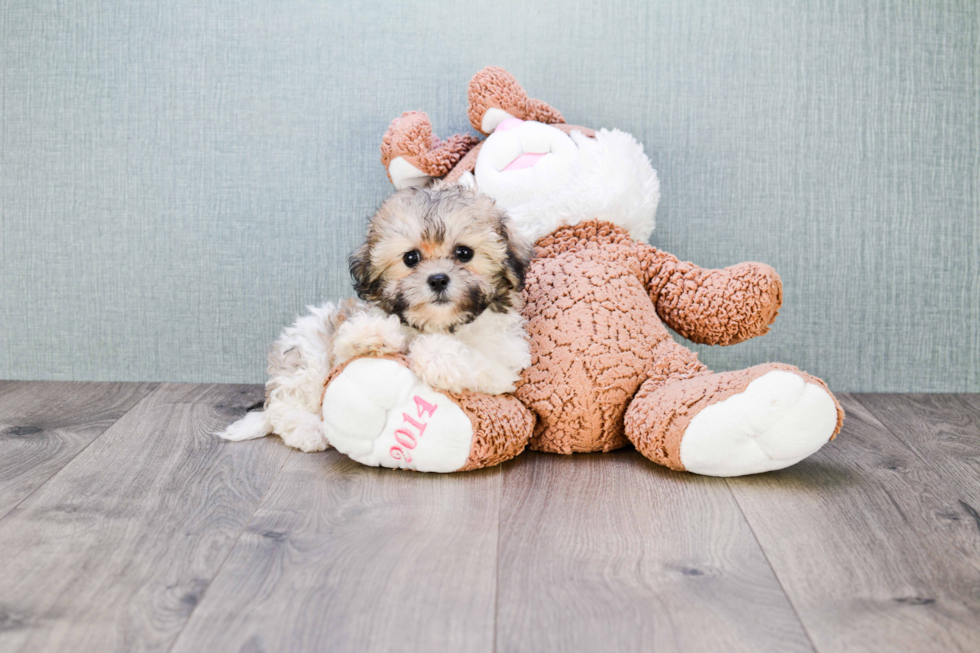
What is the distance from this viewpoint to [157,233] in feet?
6.14

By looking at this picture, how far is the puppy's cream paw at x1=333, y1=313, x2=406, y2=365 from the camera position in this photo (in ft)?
4.11

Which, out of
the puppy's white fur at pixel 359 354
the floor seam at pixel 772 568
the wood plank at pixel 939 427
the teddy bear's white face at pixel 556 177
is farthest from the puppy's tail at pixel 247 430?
the wood plank at pixel 939 427

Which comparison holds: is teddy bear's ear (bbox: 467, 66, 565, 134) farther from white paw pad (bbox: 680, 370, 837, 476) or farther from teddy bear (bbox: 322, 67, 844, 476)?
white paw pad (bbox: 680, 370, 837, 476)

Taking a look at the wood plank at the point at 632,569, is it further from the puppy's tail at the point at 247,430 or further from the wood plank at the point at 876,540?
the puppy's tail at the point at 247,430

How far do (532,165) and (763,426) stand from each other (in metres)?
0.68

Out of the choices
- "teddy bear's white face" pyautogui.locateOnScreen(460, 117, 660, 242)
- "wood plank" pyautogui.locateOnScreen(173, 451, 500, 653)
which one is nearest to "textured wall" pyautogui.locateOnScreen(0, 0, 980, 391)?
"teddy bear's white face" pyautogui.locateOnScreen(460, 117, 660, 242)

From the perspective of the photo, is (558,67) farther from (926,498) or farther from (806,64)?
(926,498)

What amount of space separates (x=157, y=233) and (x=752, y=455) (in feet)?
4.82

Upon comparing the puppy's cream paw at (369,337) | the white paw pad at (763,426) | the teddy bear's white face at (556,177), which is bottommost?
the white paw pad at (763,426)

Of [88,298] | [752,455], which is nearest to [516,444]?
[752,455]

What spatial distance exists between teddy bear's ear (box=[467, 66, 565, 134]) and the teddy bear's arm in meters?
0.39

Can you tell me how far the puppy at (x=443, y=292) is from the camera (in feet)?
4.05

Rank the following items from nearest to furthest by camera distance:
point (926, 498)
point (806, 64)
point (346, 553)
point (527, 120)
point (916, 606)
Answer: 1. point (916, 606)
2. point (346, 553)
3. point (926, 498)
4. point (527, 120)
5. point (806, 64)

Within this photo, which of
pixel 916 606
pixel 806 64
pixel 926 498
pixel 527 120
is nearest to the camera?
pixel 916 606
